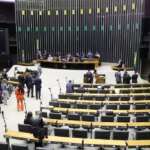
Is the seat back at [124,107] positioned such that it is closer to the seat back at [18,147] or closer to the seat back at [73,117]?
the seat back at [73,117]

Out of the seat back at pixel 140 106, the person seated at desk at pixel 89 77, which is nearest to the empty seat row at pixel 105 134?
the seat back at pixel 140 106

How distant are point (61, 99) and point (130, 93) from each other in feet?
12.5

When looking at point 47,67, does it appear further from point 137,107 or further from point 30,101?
point 137,107

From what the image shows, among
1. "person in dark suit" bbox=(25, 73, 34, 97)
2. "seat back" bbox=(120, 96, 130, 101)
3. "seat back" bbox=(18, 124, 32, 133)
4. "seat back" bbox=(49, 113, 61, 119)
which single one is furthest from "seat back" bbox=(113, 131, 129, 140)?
"person in dark suit" bbox=(25, 73, 34, 97)

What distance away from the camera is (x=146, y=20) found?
28109mm

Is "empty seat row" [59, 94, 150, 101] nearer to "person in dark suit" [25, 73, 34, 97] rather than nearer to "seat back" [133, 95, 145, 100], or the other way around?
"seat back" [133, 95, 145, 100]

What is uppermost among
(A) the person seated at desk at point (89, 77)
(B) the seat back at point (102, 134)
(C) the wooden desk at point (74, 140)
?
(A) the person seated at desk at point (89, 77)

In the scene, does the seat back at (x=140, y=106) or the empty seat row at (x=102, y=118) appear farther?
the seat back at (x=140, y=106)

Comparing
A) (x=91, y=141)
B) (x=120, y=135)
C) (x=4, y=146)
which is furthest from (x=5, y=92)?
(x=120, y=135)

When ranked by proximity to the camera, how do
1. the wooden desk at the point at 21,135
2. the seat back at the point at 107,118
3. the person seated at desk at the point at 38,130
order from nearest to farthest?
the person seated at desk at the point at 38,130, the wooden desk at the point at 21,135, the seat back at the point at 107,118

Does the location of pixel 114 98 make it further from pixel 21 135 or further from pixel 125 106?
pixel 21 135

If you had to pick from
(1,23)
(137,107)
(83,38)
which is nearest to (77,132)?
(137,107)

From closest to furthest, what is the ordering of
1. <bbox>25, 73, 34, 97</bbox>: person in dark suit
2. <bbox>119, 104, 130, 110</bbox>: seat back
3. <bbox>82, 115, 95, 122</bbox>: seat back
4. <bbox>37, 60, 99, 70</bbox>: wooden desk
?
<bbox>82, 115, 95, 122</bbox>: seat back
<bbox>119, 104, 130, 110</bbox>: seat back
<bbox>25, 73, 34, 97</bbox>: person in dark suit
<bbox>37, 60, 99, 70</bbox>: wooden desk

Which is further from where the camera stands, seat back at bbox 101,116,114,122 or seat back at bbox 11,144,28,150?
seat back at bbox 101,116,114,122
